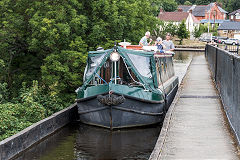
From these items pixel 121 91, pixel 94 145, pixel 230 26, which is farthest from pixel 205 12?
pixel 94 145

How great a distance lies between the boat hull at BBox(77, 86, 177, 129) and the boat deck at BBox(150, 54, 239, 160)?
3.09 feet

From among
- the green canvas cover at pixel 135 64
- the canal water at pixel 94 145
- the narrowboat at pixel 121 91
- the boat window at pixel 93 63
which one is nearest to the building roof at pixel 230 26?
the narrowboat at pixel 121 91

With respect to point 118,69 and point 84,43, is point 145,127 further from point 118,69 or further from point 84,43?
point 84,43

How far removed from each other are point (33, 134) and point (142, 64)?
16.3 ft

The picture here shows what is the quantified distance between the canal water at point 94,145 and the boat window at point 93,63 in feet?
6.83

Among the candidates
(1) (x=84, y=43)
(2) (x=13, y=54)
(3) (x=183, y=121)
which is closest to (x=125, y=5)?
(1) (x=84, y=43)

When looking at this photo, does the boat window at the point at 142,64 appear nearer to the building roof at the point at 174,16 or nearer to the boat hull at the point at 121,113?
the boat hull at the point at 121,113

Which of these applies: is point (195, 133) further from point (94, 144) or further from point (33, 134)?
point (33, 134)

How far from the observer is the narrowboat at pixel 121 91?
1434cm

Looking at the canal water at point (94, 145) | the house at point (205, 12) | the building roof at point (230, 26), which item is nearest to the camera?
the canal water at point (94, 145)

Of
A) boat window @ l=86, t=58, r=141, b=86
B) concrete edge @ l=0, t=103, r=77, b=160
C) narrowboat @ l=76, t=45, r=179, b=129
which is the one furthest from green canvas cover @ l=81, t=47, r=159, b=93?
concrete edge @ l=0, t=103, r=77, b=160

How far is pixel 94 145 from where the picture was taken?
13.5 metres

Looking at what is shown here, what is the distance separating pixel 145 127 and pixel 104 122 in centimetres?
166

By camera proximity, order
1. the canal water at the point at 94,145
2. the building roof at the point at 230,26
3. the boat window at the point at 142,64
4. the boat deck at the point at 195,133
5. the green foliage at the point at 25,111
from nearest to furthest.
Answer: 1. the boat deck at the point at 195,133
2. the canal water at the point at 94,145
3. the green foliage at the point at 25,111
4. the boat window at the point at 142,64
5. the building roof at the point at 230,26
